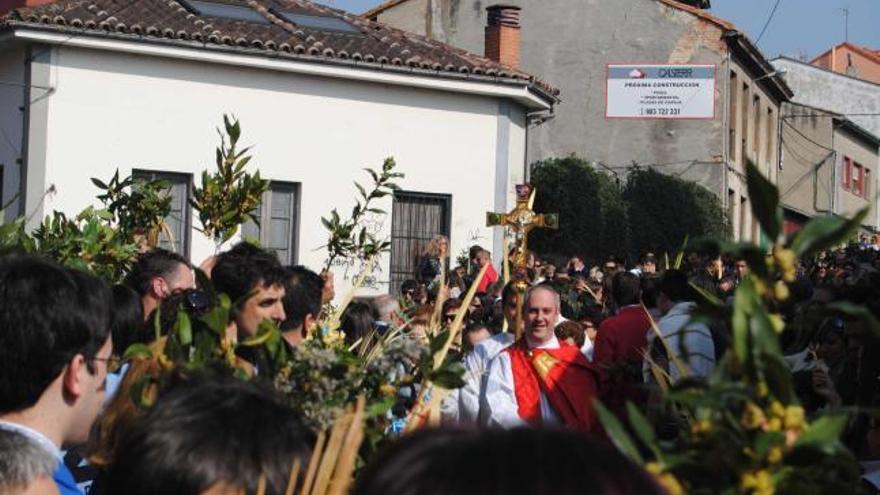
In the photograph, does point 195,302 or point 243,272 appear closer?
point 195,302

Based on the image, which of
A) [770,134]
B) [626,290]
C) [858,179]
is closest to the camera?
[626,290]

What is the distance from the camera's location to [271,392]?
2.59 metres

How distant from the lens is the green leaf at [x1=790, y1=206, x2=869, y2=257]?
1878 millimetres

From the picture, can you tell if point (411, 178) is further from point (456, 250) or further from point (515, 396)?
point (515, 396)

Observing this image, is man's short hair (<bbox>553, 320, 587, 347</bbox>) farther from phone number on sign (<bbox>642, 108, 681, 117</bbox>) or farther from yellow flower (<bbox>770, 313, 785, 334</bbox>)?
phone number on sign (<bbox>642, 108, 681, 117</bbox>)

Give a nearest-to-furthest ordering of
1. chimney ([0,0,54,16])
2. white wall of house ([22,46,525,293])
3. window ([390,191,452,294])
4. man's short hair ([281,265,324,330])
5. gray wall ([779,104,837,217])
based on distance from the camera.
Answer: man's short hair ([281,265,324,330]) < white wall of house ([22,46,525,293]) < chimney ([0,0,54,16]) < window ([390,191,452,294]) < gray wall ([779,104,837,217])

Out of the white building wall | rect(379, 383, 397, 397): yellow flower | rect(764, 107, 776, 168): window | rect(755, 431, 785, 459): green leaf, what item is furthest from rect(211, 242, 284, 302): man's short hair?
rect(764, 107, 776, 168): window

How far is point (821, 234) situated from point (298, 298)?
151 inches

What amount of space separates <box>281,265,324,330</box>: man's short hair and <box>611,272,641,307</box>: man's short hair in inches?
162

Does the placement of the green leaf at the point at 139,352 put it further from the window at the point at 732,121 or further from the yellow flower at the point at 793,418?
the window at the point at 732,121

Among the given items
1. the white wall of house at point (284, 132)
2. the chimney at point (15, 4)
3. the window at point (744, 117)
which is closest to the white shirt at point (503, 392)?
the white wall of house at point (284, 132)

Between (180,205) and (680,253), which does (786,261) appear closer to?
(680,253)

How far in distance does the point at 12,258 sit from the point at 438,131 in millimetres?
18446

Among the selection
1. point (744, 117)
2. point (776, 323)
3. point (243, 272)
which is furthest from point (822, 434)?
point (744, 117)
